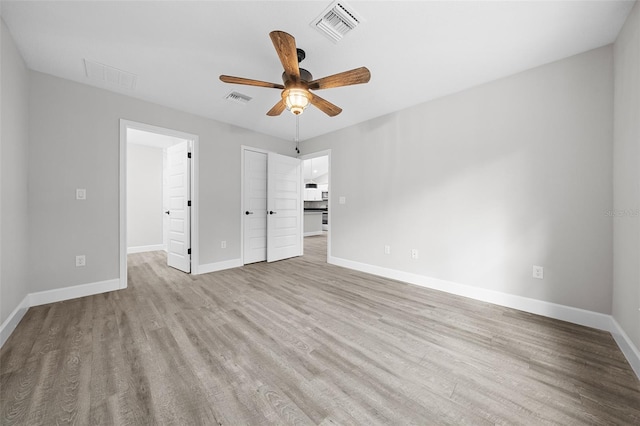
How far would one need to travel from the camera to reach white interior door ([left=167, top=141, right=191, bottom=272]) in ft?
12.3

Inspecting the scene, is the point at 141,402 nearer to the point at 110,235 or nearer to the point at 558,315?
the point at 110,235

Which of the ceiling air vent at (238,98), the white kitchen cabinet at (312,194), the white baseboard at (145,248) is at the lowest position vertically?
the white baseboard at (145,248)

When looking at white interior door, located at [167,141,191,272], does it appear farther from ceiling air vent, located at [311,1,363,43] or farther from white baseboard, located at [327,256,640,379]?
white baseboard, located at [327,256,640,379]

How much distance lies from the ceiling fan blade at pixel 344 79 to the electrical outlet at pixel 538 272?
8.18 feet

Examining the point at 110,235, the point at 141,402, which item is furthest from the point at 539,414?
the point at 110,235

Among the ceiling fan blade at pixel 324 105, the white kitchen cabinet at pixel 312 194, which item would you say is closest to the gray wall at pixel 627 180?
the ceiling fan blade at pixel 324 105

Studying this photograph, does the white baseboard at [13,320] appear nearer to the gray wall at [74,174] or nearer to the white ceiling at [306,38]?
the gray wall at [74,174]

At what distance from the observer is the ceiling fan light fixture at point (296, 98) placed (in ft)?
6.39

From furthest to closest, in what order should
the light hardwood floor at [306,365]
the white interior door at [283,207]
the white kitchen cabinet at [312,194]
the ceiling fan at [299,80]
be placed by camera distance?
the white kitchen cabinet at [312,194]
the white interior door at [283,207]
the ceiling fan at [299,80]
the light hardwood floor at [306,365]

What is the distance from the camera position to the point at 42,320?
2141 millimetres

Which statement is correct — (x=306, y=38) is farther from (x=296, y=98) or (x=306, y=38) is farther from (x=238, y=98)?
(x=238, y=98)

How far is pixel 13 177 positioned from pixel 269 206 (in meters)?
3.02

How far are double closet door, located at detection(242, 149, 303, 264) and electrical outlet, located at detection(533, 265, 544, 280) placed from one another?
12.5ft

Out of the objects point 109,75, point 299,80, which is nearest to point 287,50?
point 299,80
